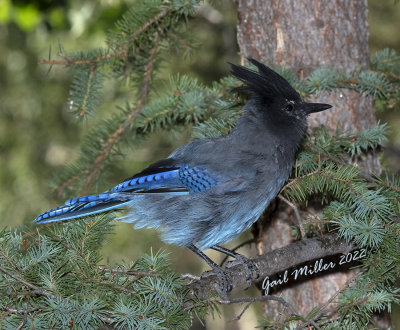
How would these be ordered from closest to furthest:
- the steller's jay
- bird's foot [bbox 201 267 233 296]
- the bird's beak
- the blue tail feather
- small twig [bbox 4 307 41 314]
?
small twig [bbox 4 307 41 314], bird's foot [bbox 201 267 233 296], the blue tail feather, the steller's jay, the bird's beak

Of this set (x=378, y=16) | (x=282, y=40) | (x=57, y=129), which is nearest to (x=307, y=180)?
(x=282, y=40)

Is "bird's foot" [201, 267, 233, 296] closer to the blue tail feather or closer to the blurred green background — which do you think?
the blue tail feather

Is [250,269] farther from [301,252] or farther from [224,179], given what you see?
[224,179]

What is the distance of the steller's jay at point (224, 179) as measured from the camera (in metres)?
2.45

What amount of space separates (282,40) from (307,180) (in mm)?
965

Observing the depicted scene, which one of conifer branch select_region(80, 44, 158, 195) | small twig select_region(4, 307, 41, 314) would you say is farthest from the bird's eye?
small twig select_region(4, 307, 41, 314)

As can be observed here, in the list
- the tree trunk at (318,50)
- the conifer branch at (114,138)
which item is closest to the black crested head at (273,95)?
the tree trunk at (318,50)

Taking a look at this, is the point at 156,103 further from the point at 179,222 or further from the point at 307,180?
the point at 307,180

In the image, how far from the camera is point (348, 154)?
2.73m

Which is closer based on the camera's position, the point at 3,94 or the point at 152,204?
the point at 152,204

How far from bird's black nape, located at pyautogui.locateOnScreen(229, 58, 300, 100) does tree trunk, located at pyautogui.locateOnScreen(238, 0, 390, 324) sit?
1.10 ft

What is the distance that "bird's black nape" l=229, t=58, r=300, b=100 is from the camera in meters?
2.51

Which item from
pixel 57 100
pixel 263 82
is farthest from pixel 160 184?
pixel 57 100

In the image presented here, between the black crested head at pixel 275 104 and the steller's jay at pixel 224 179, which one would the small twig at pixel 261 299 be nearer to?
the steller's jay at pixel 224 179
